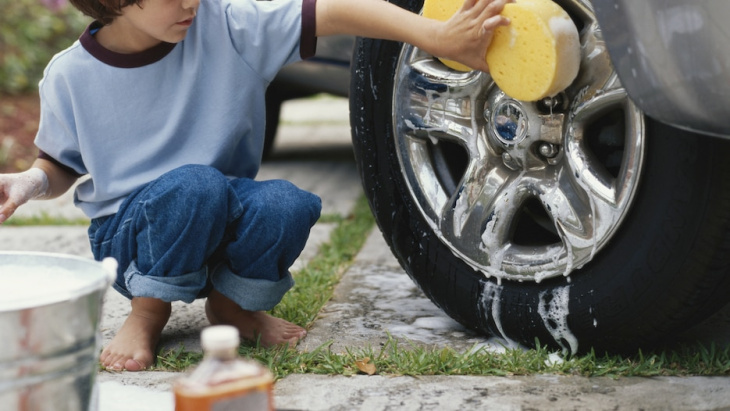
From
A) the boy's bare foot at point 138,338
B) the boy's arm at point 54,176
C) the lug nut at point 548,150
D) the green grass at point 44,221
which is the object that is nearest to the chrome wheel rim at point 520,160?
the lug nut at point 548,150

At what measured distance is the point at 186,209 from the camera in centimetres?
200

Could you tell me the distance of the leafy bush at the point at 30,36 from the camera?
6.70 metres

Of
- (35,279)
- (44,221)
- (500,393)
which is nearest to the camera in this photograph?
(35,279)

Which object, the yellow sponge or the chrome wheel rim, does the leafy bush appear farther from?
the yellow sponge

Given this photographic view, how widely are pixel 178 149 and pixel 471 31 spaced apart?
0.72m

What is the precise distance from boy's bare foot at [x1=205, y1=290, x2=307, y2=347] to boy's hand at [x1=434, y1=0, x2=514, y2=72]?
71 cm

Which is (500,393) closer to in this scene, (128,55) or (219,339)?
(219,339)

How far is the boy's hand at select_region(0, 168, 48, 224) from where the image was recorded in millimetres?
1944

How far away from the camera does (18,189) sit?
2018mm

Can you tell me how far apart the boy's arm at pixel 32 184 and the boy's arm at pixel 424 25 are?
682 millimetres

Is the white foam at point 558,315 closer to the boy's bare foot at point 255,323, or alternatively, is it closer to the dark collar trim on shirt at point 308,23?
the boy's bare foot at point 255,323

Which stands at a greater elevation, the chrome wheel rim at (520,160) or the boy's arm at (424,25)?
the boy's arm at (424,25)

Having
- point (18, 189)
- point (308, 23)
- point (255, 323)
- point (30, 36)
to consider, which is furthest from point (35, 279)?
point (30, 36)

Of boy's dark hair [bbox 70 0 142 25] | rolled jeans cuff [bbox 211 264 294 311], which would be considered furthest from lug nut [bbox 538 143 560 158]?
boy's dark hair [bbox 70 0 142 25]
